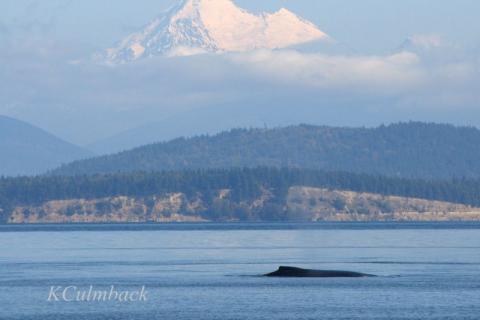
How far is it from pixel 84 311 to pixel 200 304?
41.7ft

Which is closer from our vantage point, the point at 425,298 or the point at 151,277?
the point at 425,298

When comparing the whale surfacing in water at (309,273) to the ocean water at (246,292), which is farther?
the whale surfacing in water at (309,273)

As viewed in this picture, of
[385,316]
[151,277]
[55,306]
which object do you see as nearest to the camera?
[385,316]

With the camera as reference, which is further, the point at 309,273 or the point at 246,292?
the point at 309,273

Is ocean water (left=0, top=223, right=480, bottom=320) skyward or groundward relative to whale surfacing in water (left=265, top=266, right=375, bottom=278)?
groundward

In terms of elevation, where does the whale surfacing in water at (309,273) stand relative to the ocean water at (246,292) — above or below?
above

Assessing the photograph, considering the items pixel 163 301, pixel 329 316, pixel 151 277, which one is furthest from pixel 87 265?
pixel 329 316

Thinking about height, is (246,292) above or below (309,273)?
below

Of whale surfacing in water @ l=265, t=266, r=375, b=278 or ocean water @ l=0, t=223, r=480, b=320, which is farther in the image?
whale surfacing in water @ l=265, t=266, r=375, b=278

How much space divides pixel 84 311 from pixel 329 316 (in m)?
24.0

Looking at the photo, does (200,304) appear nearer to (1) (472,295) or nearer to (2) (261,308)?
(2) (261,308)

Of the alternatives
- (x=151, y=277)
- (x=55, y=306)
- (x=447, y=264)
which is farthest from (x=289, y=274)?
(x=55, y=306)

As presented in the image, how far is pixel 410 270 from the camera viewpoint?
596ft

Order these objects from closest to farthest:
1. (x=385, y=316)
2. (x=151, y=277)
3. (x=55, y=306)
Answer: (x=385, y=316), (x=55, y=306), (x=151, y=277)
